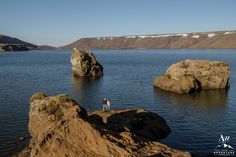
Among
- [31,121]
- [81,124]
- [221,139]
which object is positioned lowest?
[221,139]

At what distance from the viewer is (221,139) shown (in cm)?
4197

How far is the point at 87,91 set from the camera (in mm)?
80250

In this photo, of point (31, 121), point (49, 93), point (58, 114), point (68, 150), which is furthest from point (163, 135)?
point (49, 93)

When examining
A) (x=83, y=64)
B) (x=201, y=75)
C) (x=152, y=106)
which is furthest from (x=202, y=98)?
(x=83, y=64)

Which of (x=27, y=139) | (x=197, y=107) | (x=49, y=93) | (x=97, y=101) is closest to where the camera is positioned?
(x=27, y=139)

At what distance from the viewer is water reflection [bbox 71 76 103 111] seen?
64.3 meters

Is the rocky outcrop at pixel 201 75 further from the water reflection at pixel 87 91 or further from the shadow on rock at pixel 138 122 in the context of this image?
the shadow on rock at pixel 138 122

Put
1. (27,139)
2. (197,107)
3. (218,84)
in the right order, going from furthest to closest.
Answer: (218,84), (197,107), (27,139)

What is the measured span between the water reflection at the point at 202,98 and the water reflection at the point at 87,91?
15.1m

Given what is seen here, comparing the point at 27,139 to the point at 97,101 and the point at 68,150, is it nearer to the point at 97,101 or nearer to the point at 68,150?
the point at 68,150

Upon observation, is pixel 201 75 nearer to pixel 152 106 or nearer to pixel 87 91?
pixel 152 106

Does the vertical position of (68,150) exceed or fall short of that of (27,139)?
it exceeds it

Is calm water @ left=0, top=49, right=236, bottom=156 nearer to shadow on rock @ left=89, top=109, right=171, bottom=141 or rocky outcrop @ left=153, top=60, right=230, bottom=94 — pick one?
shadow on rock @ left=89, top=109, right=171, bottom=141

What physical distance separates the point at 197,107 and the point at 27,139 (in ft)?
110
